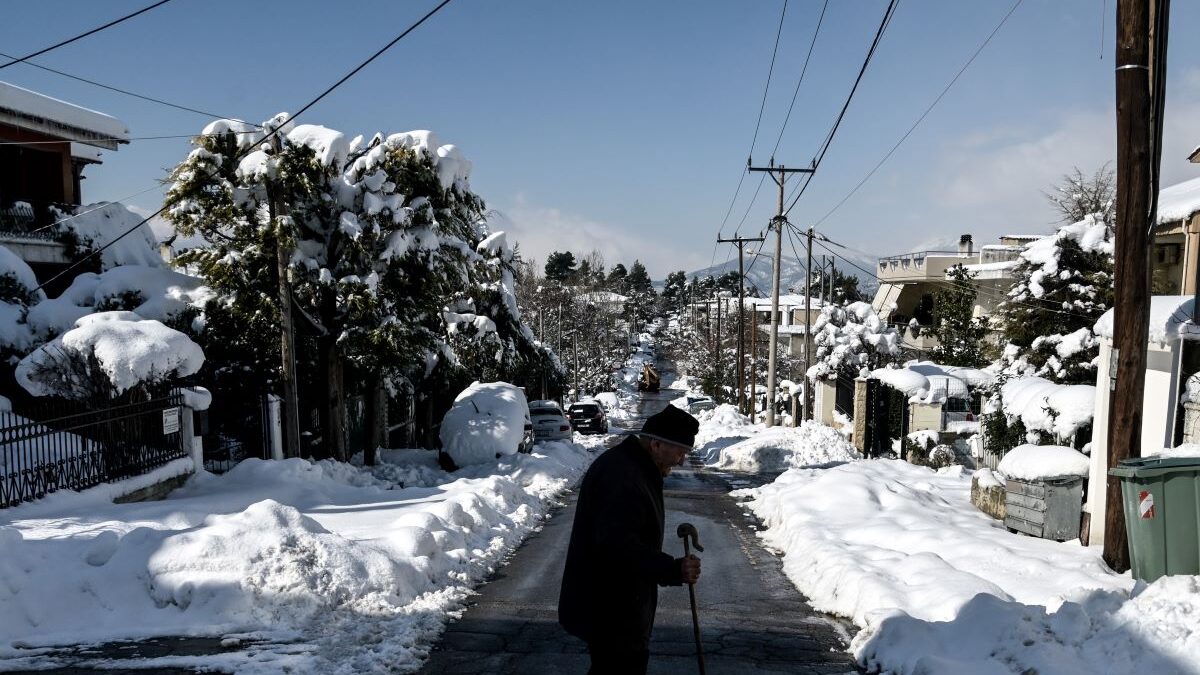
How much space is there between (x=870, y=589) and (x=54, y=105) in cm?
2336

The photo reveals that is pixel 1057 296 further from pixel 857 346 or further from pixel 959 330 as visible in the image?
pixel 857 346

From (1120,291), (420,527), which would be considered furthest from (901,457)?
(420,527)

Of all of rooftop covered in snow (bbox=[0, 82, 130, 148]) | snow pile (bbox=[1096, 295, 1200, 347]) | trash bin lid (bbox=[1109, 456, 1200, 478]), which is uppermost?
rooftop covered in snow (bbox=[0, 82, 130, 148])

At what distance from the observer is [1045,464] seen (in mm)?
10336

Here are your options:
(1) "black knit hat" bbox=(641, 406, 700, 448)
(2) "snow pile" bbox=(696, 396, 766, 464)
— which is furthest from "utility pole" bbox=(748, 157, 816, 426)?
(1) "black knit hat" bbox=(641, 406, 700, 448)

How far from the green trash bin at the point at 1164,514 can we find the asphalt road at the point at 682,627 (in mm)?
2756

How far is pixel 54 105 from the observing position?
2183cm

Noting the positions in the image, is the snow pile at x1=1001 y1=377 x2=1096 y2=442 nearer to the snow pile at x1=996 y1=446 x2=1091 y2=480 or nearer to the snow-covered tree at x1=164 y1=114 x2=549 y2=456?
the snow pile at x1=996 y1=446 x2=1091 y2=480

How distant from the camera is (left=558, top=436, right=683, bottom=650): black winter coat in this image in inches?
155

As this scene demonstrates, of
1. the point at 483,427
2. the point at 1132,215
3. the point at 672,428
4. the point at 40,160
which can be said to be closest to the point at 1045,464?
the point at 1132,215

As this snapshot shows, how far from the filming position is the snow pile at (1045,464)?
1012 centimetres

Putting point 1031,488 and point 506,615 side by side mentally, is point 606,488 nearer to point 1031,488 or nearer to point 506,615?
point 506,615

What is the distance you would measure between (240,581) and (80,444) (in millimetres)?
5246

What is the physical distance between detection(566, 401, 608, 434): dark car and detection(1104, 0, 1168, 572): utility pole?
93.8 ft
